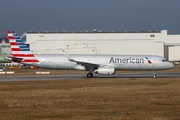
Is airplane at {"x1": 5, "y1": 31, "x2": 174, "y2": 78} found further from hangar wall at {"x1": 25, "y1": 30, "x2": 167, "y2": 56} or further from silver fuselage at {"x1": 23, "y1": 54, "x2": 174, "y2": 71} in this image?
hangar wall at {"x1": 25, "y1": 30, "x2": 167, "y2": 56}

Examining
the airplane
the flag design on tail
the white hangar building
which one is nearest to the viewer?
the airplane

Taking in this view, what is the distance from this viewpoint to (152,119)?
14.1 m

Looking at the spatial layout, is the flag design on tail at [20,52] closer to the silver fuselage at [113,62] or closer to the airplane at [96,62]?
the airplane at [96,62]

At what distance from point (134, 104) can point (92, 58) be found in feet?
98.3

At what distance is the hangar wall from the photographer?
3962 inches

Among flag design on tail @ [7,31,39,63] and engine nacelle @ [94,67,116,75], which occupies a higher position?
flag design on tail @ [7,31,39,63]

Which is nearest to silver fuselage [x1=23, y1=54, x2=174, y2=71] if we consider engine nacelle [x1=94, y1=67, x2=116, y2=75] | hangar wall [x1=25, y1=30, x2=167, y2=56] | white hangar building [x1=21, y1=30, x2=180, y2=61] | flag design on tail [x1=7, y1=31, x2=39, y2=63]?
flag design on tail [x1=7, y1=31, x2=39, y2=63]

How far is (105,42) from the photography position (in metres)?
103

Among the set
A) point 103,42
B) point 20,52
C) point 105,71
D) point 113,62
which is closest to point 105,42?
point 103,42

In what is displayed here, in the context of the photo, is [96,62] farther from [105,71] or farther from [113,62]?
[105,71]

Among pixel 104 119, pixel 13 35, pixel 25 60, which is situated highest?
pixel 13 35

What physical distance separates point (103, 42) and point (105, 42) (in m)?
0.52

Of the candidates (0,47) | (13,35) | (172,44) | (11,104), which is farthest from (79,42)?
(11,104)

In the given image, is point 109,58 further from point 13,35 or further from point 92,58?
point 13,35
